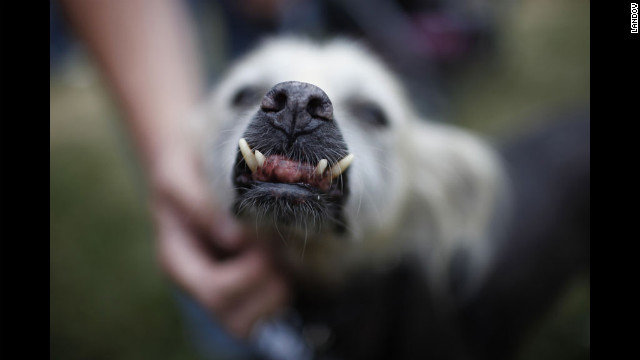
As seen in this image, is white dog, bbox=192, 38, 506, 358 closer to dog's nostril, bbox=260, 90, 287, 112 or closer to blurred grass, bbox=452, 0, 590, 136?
dog's nostril, bbox=260, 90, 287, 112

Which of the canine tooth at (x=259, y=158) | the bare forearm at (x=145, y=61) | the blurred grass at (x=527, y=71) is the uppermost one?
the blurred grass at (x=527, y=71)

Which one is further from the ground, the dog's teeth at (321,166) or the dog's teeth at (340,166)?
the dog's teeth at (340,166)

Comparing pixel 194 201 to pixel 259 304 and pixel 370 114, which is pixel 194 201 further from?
pixel 370 114

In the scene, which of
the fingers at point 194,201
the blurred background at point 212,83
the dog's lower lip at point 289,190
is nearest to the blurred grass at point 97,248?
the blurred background at point 212,83

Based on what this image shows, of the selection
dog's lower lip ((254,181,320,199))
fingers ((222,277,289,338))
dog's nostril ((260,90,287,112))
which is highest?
dog's nostril ((260,90,287,112))

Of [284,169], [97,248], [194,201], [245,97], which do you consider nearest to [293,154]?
[284,169]

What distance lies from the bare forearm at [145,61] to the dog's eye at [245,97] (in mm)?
384

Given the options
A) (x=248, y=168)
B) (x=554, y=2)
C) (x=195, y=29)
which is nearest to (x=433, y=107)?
(x=195, y=29)

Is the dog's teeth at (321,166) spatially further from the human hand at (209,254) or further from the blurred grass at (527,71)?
the blurred grass at (527,71)

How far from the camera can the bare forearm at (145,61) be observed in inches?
44.3

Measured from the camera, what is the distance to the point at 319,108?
513 mm

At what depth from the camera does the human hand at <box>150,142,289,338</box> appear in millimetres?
924

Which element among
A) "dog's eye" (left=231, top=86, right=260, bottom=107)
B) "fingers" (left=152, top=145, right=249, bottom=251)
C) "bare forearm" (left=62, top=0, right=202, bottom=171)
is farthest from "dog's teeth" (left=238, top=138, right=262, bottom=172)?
"bare forearm" (left=62, top=0, right=202, bottom=171)

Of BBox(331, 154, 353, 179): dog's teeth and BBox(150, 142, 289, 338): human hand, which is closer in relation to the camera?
BBox(331, 154, 353, 179): dog's teeth
